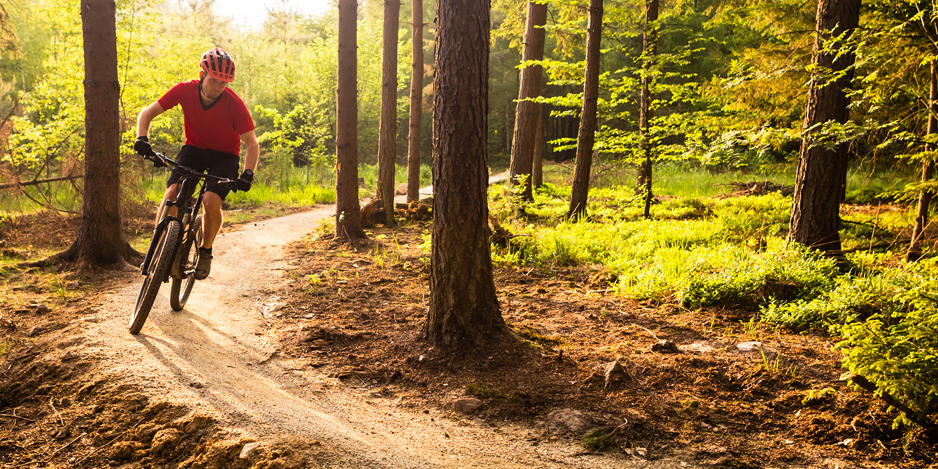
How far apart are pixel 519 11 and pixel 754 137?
11910 mm

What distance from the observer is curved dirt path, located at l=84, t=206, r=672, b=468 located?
9.48ft

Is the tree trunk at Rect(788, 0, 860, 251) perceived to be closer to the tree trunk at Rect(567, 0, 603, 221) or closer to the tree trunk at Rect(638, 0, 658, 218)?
the tree trunk at Rect(638, 0, 658, 218)

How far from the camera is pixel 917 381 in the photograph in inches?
111

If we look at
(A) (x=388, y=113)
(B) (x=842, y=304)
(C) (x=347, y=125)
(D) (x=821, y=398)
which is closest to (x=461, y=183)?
(D) (x=821, y=398)

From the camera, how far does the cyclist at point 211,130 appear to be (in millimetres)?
4602

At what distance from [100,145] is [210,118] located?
259 centimetres

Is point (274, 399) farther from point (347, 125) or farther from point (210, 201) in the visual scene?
point (347, 125)

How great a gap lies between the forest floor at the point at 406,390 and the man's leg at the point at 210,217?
80cm

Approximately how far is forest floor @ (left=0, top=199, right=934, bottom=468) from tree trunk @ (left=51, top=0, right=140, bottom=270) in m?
0.68

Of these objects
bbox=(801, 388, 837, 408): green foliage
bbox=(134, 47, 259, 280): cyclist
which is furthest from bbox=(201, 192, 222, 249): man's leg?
bbox=(801, 388, 837, 408): green foliage

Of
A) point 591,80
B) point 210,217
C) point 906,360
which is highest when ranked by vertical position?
point 591,80

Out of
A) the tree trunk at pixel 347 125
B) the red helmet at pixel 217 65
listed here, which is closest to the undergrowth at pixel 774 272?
the tree trunk at pixel 347 125

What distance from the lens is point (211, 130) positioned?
4.84 meters

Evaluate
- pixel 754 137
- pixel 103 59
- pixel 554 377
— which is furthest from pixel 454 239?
pixel 103 59
